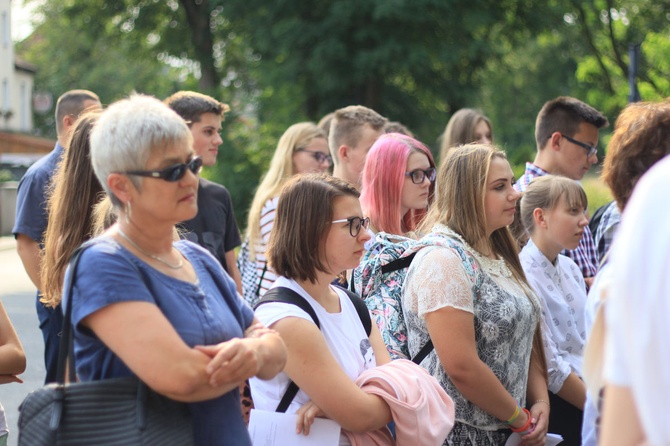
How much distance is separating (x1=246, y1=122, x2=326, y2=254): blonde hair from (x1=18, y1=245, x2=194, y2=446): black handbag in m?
3.91

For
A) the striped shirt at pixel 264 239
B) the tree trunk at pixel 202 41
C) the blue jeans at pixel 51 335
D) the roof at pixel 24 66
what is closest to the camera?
the blue jeans at pixel 51 335

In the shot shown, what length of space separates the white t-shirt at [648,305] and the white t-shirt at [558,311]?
9.38 feet

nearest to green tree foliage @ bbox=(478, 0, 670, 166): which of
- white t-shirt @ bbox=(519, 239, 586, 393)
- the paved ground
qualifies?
the paved ground

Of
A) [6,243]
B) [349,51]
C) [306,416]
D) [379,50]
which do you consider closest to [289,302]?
[306,416]

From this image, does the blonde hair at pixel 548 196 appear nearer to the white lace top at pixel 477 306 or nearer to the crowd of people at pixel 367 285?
the crowd of people at pixel 367 285

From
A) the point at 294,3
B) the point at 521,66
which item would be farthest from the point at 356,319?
the point at 521,66

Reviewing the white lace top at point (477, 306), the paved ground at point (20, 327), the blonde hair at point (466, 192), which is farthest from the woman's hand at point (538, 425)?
the paved ground at point (20, 327)

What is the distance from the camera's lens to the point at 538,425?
4.18 meters

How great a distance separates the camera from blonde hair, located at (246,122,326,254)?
651 cm

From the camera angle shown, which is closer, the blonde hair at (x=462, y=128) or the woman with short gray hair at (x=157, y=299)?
the woman with short gray hair at (x=157, y=299)

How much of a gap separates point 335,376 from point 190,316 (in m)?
0.83

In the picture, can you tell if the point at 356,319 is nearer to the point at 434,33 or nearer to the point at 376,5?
the point at 376,5

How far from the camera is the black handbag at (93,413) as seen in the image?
2.50 metres

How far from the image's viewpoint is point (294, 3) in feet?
66.1
